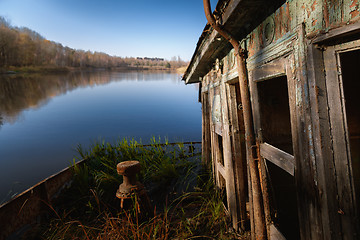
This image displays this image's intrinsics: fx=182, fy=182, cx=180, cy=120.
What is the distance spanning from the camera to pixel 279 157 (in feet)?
5.22

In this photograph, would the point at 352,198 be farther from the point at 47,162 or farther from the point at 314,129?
the point at 47,162

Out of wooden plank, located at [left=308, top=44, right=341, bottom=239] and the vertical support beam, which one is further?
the vertical support beam

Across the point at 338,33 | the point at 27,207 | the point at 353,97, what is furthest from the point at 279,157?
the point at 27,207

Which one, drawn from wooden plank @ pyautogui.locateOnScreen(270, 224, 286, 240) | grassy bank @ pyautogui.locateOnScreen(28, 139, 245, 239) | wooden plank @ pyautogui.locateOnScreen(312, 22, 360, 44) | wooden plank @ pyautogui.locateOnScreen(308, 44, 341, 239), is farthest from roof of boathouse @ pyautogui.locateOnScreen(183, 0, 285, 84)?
grassy bank @ pyautogui.locateOnScreen(28, 139, 245, 239)

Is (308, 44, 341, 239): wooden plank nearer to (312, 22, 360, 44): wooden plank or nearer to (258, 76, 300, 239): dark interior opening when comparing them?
(312, 22, 360, 44): wooden plank

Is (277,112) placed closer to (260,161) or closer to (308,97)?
(260,161)

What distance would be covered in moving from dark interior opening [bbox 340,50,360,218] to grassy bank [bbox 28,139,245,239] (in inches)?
78.3

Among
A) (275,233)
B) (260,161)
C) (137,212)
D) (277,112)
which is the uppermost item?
(277,112)

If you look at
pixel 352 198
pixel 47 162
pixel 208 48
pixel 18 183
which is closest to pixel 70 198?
pixel 208 48

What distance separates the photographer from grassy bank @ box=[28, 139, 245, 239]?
9.52 feet

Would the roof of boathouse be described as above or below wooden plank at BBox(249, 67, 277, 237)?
above

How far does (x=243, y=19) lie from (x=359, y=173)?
2.43m

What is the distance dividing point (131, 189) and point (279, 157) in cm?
262

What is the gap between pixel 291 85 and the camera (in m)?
1.32
